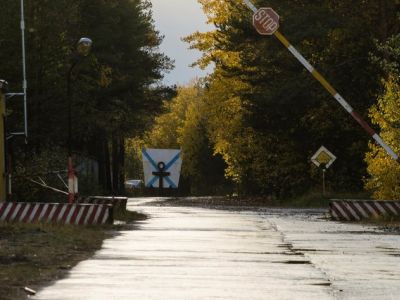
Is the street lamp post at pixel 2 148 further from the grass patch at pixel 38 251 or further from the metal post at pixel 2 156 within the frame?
the grass patch at pixel 38 251

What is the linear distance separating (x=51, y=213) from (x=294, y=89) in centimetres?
2573

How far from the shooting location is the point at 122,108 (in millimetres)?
69812

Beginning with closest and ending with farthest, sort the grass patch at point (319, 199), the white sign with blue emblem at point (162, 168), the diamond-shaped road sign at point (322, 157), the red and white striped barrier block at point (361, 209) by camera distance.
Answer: the red and white striped barrier block at point (361, 209), the grass patch at point (319, 199), the white sign with blue emblem at point (162, 168), the diamond-shaped road sign at point (322, 157)

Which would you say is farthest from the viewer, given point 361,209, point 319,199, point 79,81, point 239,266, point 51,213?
point 79,81

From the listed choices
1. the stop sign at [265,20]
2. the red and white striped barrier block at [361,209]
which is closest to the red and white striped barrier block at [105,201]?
the red and white striped barrier block at [361,209]

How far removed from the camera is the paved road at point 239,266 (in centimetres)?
1356

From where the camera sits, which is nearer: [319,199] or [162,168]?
[319,199]

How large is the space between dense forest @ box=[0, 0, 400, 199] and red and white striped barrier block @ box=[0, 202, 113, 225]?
9027 millimetres

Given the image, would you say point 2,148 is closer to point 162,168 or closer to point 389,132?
point 389,132

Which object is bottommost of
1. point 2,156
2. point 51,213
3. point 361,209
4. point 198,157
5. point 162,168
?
point 361,209

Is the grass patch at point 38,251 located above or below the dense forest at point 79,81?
below

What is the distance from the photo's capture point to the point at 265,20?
4450 centimetres

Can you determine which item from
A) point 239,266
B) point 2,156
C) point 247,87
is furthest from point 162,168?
point 239,266

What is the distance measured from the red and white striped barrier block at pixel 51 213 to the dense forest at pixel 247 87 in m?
9.03
